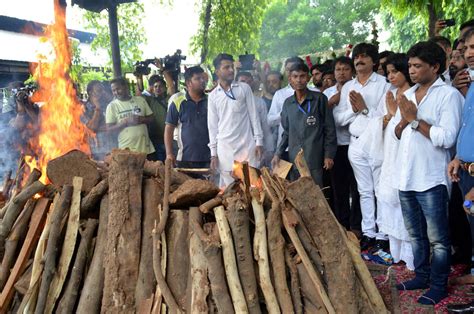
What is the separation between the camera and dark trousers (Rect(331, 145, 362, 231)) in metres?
6.20

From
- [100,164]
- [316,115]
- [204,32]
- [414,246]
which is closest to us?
[100,164]

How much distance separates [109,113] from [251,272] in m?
4.45

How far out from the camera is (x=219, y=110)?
6160mm

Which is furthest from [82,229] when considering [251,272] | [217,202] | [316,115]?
[316,115]

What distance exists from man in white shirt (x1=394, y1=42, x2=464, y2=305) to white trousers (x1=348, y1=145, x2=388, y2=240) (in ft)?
3.76

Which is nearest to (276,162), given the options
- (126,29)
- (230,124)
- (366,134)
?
(230,124)

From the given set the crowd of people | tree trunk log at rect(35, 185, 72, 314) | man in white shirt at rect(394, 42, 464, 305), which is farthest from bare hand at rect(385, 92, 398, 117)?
tree trunk log at rect(35, 185, 72, 314)

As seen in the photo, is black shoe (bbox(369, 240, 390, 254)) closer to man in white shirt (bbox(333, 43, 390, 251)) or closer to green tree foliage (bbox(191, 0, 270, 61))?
man in white shirt (bbox(333, 43, 390, 251))

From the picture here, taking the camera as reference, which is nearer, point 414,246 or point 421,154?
point 421,154

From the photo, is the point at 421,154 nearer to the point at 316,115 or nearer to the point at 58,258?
the point at 316,115

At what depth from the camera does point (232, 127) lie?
20.0ft

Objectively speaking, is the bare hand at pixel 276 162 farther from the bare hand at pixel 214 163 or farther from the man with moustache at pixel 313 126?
the bare hand at pixel 214 163

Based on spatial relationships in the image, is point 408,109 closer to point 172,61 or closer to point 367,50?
point 367,50

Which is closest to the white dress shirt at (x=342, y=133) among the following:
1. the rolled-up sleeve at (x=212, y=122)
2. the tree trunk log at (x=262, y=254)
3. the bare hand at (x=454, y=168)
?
the rolled-up sleeve at (x=212, y=122)
